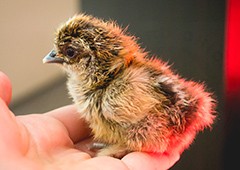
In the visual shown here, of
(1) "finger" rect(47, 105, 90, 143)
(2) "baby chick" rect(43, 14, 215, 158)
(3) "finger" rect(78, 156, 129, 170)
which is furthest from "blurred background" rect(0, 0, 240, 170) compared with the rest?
(3) "finger" rect(78, 156, 129, 170)

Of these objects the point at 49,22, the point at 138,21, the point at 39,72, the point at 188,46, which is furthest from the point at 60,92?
the point at 188,46

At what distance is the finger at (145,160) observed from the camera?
0.88 m

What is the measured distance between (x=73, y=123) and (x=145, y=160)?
28cm

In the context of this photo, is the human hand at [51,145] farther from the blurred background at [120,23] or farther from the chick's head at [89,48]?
the blurred background at [120,23]

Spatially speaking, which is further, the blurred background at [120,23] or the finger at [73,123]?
the blurred background at [120,23]

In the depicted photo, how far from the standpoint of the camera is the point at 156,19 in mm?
1640

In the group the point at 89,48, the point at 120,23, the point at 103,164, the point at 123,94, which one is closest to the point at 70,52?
the point at 89,48

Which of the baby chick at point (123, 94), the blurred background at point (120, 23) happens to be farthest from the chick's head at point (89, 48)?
the blurred background at point (120, 23)

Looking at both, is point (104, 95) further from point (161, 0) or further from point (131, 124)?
point (161, 0)

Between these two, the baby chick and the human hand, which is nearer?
the human hand

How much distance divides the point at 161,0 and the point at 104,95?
822 millimetres

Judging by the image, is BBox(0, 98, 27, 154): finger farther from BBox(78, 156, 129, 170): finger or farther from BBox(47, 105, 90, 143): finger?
BBox(47, 105, 90, 143): finger

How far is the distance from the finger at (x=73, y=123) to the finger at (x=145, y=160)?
247 millimetres

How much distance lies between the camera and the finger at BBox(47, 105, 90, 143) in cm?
110
